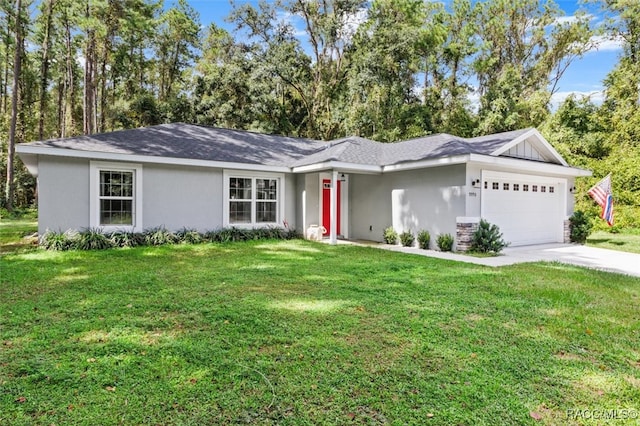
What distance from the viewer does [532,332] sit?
3943 mm

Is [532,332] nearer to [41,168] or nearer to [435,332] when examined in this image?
[435,332]

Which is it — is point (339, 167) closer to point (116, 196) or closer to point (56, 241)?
point (116, 196)

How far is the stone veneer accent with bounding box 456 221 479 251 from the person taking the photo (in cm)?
968

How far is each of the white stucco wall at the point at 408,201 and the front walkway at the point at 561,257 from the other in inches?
34.6

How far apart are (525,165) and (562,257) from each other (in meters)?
2.79

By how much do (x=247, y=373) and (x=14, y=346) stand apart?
228cm

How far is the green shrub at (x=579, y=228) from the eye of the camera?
40.2ft

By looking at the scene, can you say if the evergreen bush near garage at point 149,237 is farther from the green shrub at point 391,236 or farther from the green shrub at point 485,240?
the green shrub at point 485,240

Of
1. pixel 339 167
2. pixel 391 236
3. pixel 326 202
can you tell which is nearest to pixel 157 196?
pixel 339 167

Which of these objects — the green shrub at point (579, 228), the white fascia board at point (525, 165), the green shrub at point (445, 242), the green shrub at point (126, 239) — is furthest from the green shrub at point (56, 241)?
the green shrub at point (579, 228)

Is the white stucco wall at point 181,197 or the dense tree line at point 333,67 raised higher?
the dense tree line at point 333,67

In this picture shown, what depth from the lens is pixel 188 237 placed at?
34.6 ft

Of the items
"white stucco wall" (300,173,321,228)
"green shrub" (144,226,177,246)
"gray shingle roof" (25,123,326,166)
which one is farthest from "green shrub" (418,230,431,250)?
"green shrub" (144,226,177,246)

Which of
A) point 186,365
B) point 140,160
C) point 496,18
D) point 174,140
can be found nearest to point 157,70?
point 174,140
